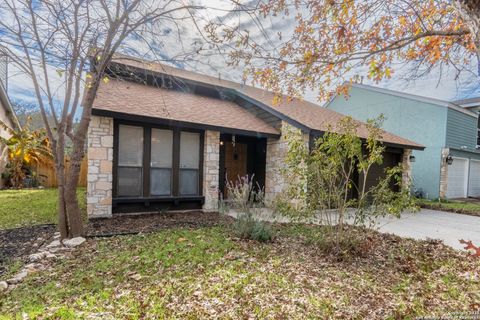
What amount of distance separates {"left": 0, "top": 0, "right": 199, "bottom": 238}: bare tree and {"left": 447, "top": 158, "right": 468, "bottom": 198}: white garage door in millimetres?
15079

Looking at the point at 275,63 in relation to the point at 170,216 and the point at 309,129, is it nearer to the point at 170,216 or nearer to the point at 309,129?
the point at 309,129

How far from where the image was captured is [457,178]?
1373 cm

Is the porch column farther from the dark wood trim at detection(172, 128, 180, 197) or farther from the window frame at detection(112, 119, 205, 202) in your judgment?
the dark wood trim at detection(172, 128, 180, 197)

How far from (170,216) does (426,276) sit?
18.6ft

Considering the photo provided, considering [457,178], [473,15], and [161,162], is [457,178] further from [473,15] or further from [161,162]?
[473,15]

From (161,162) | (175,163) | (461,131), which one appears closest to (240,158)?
(175,163)

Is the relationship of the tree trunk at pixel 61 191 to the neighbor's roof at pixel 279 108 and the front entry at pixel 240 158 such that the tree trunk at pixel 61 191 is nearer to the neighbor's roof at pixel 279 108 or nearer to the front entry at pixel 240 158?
the neighbor's roof at pixel 279 108

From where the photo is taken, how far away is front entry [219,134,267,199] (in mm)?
9695

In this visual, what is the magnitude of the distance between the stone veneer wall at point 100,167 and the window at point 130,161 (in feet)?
1.01

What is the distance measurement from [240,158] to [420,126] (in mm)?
9872

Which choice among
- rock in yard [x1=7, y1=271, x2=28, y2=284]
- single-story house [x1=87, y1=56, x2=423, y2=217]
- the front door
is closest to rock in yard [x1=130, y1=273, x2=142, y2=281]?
rock in yard [x1=7, y1=271, x2=28, y2=284]

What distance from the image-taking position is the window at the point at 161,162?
7270 mm

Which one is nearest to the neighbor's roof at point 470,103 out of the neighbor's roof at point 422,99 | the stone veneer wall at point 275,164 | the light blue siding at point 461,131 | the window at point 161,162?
the neighbor's roof at point 422,99

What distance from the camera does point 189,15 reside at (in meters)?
4.39
